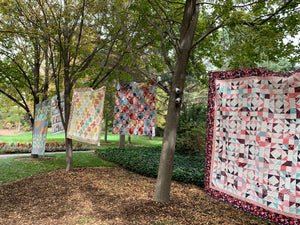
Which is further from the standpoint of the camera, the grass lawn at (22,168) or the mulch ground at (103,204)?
the grass lawn at (22,168)

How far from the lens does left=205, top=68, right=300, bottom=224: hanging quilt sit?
253 centimetres

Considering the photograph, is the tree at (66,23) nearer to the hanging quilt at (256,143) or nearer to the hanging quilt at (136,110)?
the hanging quilt at (136,110)

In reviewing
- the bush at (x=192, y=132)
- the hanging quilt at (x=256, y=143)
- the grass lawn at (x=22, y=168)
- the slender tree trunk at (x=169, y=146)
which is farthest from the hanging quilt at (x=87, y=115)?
the bush at (x=192, y=132)

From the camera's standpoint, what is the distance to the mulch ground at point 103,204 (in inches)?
128

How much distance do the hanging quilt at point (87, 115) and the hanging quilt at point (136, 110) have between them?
1.69 feet

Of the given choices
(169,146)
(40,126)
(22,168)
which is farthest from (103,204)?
(40,126)

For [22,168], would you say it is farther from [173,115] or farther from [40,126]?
[173,115]

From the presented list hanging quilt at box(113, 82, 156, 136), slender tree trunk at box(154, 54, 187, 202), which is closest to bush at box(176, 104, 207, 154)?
hanging quilt at box(113, 82, 156, 136)

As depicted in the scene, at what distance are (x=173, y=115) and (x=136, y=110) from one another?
1470 mm

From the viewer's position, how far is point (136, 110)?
5.08 meters

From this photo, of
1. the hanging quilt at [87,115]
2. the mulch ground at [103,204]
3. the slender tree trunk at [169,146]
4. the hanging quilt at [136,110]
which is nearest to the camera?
the mulch ground at [103,204]

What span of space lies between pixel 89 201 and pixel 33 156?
5.54 m

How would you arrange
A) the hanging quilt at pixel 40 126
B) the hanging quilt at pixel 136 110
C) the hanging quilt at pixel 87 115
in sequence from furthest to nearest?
the hanging quilt at pixel 40 126 → the hanging quilt at pixel 87 115 → the hanging quilt at pixel 136 110

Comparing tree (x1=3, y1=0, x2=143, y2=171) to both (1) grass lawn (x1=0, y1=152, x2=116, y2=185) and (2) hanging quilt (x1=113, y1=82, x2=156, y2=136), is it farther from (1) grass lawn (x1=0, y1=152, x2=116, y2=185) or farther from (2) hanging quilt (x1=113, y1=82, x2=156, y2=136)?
(2) hanging quilt (x1=113, y1=82, x2=156, y2=136)
